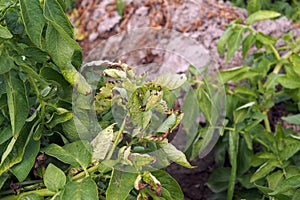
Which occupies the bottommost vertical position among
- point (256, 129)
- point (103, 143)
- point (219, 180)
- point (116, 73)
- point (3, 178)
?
point (219, 180)

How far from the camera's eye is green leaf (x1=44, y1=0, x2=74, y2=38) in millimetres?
930

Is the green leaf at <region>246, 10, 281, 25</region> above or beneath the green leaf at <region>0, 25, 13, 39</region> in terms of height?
beneath

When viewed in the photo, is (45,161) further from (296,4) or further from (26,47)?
(296,4)

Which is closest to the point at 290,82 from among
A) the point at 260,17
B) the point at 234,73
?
the point at 234,73

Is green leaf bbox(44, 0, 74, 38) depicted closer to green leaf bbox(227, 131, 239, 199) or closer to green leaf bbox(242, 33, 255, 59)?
green leaf bbox(227, 131, 239, 199)

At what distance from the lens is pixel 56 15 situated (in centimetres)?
94

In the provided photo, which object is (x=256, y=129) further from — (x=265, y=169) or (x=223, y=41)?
(x=223, y=41)

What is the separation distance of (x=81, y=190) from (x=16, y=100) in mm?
207

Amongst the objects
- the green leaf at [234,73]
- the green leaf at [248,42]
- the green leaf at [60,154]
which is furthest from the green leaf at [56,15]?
the green leaf at [248,42]

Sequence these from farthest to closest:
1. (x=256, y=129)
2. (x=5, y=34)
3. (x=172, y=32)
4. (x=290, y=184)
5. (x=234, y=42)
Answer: (x=172, y=32)
(x=234, y=42)
(x=256, y=129)
(x=290, y=184)
(x=5, y=34)

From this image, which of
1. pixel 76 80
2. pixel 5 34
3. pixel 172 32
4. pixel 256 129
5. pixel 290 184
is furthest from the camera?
pixel 172 32

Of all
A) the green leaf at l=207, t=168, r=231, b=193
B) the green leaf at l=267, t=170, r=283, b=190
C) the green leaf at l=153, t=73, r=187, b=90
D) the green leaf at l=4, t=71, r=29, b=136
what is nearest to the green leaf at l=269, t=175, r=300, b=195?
the green leaf at l=267, t=170, r=283, b=190

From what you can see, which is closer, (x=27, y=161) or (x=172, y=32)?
(x=27, y=161)

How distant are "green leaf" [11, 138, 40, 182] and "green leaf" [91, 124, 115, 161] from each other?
14 centimetres
